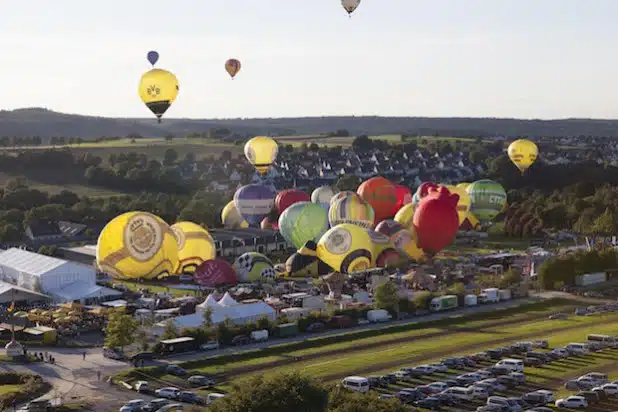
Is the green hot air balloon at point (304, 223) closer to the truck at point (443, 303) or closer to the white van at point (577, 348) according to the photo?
the truck at point (443, 303)

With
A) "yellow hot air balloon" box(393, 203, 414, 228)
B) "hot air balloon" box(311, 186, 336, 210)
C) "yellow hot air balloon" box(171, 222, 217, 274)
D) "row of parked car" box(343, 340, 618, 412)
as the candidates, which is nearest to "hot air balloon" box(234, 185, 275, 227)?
"hot air balloon" box(311, 186, 336, 210)

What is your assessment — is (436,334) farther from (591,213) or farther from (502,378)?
(591,213)

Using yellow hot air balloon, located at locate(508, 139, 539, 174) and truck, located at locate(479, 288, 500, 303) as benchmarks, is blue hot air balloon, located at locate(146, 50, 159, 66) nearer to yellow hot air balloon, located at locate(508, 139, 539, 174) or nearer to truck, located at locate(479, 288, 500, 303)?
truck, located at locate(479, 288, 500, 303)

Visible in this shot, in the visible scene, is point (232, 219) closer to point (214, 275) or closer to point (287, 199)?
point (287, 199)

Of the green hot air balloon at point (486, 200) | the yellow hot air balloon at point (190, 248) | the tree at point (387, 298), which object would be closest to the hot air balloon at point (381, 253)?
the yellow hot air balloon at point (190, 248)

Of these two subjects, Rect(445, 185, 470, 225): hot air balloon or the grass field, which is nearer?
the grass field

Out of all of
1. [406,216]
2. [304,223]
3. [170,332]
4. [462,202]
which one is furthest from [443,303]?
[462,202]

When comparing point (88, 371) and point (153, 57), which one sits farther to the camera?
point (153, 57)
